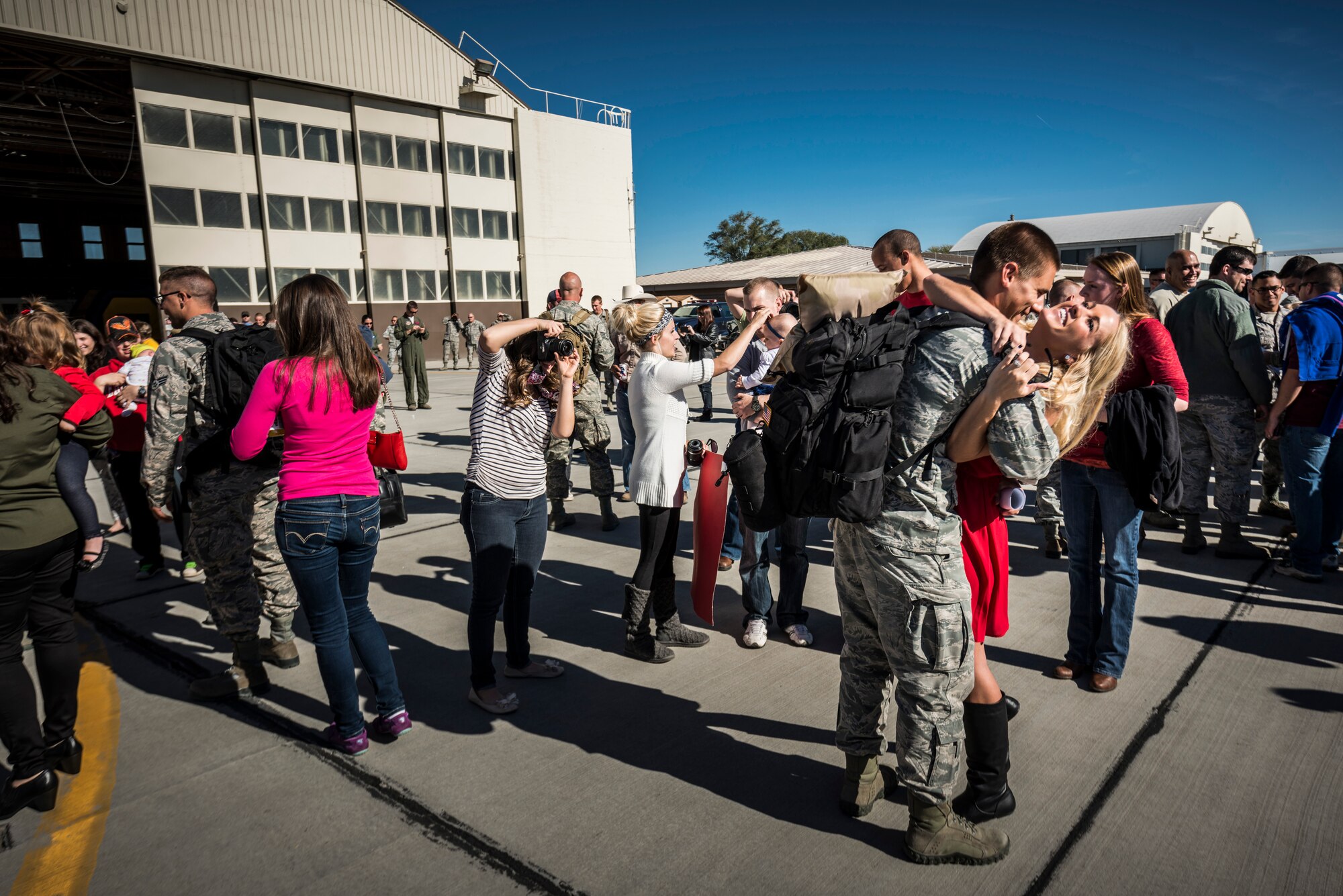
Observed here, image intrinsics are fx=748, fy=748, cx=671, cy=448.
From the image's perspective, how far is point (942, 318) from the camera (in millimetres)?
2211

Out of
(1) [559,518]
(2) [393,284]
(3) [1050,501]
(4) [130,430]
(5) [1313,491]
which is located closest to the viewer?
(5) [1313,491]

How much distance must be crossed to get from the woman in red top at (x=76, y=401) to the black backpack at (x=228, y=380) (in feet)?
1.46

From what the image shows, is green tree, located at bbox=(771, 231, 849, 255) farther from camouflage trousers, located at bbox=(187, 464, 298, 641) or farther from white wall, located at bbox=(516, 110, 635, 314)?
camouflage trousers, located at bbox=(187, 464, 298, 641)

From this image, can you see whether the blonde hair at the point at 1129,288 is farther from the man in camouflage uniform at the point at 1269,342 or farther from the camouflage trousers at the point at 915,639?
the man in camouflage uniform at the point at 1269,342

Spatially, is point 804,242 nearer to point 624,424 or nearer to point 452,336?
point 452,336

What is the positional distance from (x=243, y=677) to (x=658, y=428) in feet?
7.92

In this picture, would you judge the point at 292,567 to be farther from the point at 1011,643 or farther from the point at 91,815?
the point at 1011,643

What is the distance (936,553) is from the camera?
2270 mm

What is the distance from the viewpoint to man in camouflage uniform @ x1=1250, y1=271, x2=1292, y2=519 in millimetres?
6316

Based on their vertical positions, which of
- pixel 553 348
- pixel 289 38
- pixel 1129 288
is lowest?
pixel 553 348

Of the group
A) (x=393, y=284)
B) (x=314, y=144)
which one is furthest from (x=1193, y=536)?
(x=314, y=144)

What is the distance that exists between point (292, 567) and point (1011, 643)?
3.58 meters

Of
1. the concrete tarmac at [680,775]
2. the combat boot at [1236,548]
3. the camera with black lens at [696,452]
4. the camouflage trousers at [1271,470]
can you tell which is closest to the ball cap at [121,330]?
the concrete tarmac at [680,775]

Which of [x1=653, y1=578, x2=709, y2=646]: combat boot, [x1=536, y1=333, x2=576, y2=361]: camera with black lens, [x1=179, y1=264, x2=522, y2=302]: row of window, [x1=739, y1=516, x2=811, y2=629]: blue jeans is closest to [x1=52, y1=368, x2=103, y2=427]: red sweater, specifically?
[x1=536, y1=333, x2=576, y2=361]: camera with black lens
